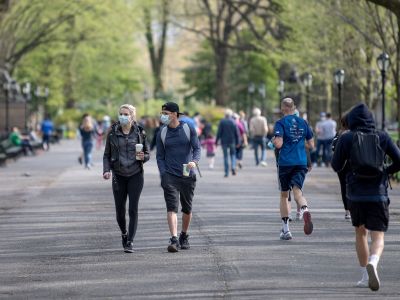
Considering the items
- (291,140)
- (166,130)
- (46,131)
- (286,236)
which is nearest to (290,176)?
(291,140)

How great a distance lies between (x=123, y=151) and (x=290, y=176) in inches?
92.5

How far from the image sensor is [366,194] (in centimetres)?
1054

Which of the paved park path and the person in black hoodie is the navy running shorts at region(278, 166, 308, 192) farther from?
the person in black hoodie

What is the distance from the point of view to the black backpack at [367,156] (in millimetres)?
10477

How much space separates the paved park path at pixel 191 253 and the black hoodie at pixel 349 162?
786 mm

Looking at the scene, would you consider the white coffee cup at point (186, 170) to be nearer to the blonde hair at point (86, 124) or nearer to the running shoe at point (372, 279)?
the running shoe at point (372, 279)

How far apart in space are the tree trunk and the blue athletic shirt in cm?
5903

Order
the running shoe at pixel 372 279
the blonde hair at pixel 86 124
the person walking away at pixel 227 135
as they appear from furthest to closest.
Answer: the blonde hair at pixel 86 124, the person walking away at pixel 227 135, the running shoe at pixel 372 279

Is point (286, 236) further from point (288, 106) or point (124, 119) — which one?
point (124, 119)

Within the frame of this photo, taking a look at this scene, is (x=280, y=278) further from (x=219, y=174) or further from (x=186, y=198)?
(x=219, y=174)

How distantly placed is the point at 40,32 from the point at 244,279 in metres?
53.3

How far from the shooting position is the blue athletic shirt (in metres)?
15.1

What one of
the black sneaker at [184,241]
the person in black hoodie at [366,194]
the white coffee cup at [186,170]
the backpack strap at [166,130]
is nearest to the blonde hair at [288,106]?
the backpack strap at [166,130]

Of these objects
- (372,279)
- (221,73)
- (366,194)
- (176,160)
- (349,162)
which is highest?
(221,73)
